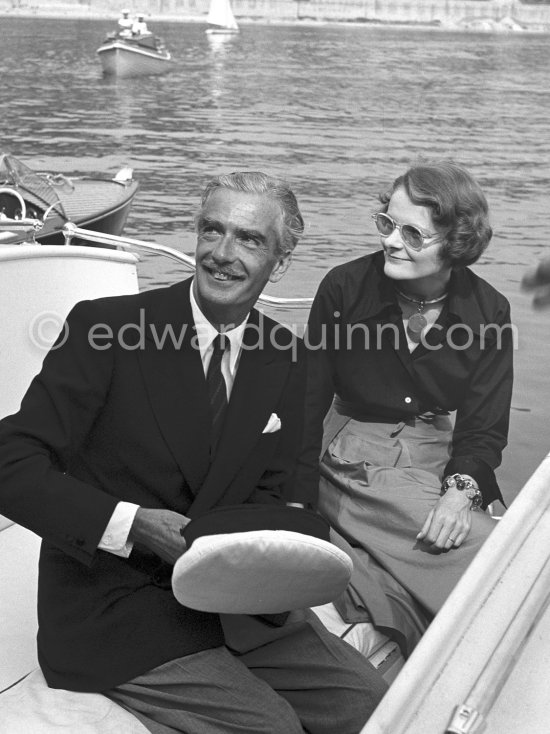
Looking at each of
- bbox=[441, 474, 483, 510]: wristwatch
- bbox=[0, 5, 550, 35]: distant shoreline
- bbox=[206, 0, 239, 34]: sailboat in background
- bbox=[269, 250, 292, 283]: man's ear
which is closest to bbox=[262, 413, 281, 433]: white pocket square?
bbox=[269, 250, 292, 283]: man's ear

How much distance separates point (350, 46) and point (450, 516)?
50.5 m

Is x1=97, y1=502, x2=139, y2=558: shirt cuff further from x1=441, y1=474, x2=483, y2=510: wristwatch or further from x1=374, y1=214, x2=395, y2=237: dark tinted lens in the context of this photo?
x1=374, y1=214, x2=395, y2=237: dark tinted lens

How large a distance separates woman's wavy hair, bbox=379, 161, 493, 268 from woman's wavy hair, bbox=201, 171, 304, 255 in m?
0.59

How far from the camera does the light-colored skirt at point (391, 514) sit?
92.3 inches

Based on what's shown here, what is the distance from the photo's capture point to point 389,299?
2684 mm

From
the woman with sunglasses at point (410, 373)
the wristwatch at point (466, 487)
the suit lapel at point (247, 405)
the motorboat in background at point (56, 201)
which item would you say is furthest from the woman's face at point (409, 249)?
the motorboat in background at point (56, 201)

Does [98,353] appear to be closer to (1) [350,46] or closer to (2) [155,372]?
(2) [155,372]

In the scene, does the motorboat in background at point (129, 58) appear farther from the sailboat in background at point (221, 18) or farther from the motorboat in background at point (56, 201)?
the motorboat in background at point (56, 201)

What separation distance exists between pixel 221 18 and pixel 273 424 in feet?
180

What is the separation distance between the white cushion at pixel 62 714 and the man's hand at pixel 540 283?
3.15 ft

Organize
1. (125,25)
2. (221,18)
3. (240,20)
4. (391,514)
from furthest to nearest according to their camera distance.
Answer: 1. (240,20)
2. (221,18)
3. (125,25)
4. (391,514)

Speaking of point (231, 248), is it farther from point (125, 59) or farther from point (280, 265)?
point (125, 59)

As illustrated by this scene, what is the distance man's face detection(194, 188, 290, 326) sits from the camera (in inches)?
77.8

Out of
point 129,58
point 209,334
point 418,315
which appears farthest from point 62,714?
point 129,58
